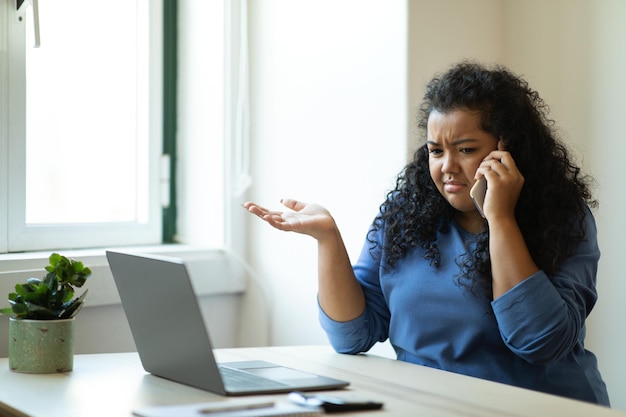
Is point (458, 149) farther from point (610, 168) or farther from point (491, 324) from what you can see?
point (610, 168)

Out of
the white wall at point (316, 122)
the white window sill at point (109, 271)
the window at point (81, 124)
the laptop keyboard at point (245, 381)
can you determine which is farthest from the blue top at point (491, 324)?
the window at point (81, 124)

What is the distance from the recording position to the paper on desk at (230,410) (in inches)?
47.2

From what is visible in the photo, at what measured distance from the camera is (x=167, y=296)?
4.57ft

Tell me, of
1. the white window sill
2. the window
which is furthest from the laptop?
the window

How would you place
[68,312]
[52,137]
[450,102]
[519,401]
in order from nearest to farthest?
[519,401] → [68,312] → [450,102] → [52,137]

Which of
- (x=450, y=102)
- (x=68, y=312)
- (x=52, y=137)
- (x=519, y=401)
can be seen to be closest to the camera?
(x=519, y=401)

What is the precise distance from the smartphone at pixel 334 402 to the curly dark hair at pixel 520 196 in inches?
19.1

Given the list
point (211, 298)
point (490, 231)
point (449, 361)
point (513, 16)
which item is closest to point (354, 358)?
point (449, 361)

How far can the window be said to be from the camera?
219 centimetres

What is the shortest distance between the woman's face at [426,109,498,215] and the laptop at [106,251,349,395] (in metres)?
0.51

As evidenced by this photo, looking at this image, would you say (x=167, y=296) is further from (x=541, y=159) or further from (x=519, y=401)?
(x=541, y=159)

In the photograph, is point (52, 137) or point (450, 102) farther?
point (52, 137)

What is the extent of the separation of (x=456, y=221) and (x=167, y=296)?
72 cm

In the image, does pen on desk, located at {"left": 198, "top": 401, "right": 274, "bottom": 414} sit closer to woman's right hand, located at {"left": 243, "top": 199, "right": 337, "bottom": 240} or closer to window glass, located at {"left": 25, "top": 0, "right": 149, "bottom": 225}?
woman's right hand, located at {"left": 243, "top": 199, "right": 337, "bottom": 240}
